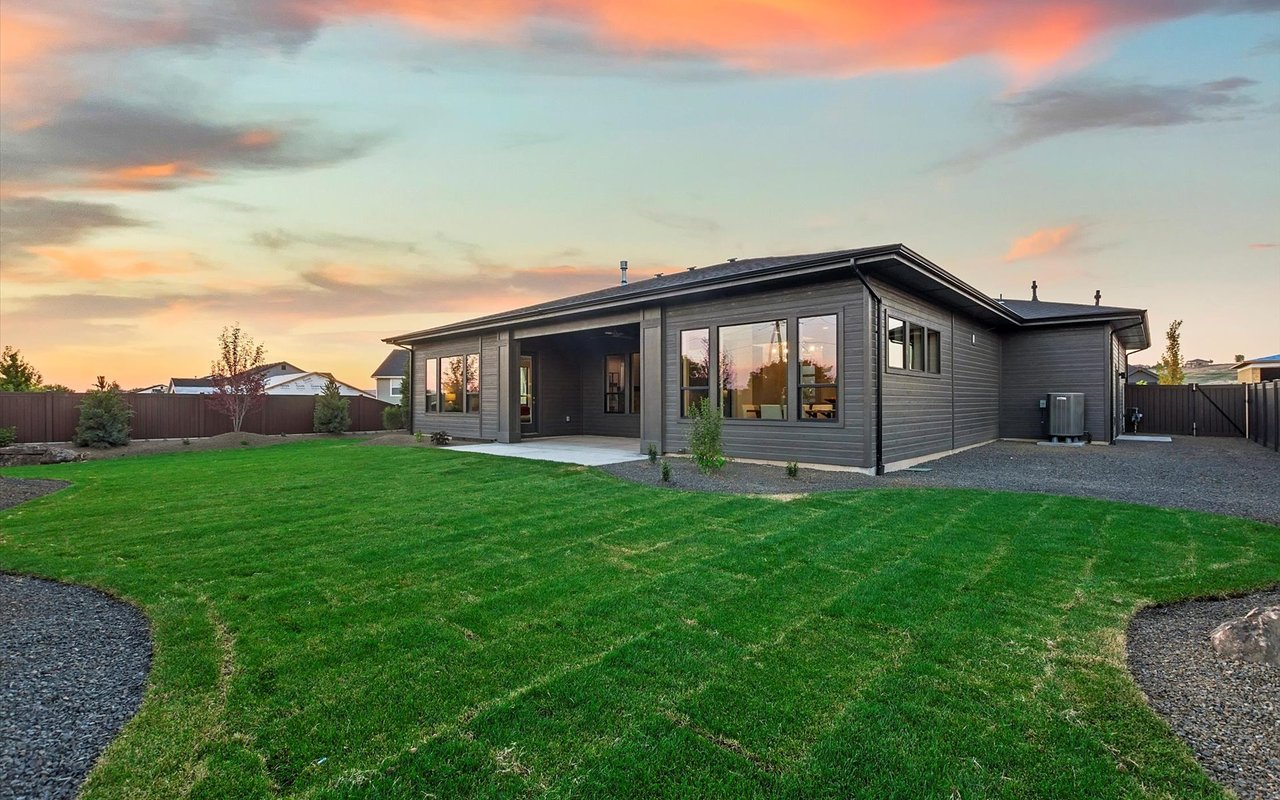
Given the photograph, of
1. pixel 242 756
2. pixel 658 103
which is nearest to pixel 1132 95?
pixel 658 103

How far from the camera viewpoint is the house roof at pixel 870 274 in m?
8.03

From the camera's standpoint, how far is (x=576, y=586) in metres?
3.58

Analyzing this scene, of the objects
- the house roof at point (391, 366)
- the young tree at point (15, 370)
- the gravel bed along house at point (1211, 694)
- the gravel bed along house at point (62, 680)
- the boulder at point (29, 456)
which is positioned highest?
the house roof at point (391, 366)

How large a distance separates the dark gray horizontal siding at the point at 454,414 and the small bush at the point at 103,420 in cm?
738

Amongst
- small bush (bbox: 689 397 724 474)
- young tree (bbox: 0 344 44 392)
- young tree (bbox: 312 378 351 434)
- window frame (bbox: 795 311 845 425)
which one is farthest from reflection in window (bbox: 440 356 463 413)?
young tree (bbox: 0 344 44 392)

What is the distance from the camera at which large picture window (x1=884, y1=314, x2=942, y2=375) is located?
9.02m

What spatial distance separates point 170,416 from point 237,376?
2.22 meters

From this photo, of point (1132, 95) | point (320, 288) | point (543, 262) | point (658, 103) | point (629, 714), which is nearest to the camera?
point (629, 714)

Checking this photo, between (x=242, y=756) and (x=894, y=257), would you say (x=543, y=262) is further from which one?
(x=242, y=756)

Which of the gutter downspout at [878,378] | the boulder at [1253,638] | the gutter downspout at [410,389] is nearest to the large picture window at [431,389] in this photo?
the gutter downspout at [410,389]

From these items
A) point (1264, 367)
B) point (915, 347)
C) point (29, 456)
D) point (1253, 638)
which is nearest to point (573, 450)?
point (915, 347)

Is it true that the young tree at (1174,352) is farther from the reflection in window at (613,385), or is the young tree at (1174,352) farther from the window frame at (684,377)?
the window frame at (684,377)

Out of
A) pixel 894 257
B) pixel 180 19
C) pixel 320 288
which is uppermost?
pixel 180 19

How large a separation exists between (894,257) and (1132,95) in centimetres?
586
